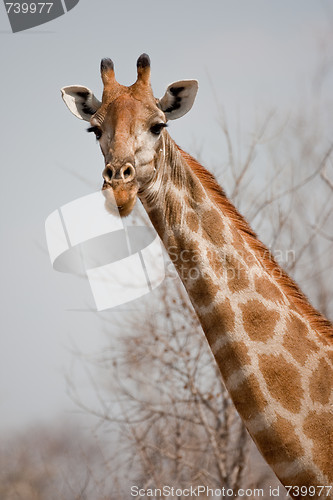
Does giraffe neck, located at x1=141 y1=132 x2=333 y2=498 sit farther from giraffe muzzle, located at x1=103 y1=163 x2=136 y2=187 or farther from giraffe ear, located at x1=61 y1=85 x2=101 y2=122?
giraffe ear, located at x1=61 y1=85 x2=101 y2=122

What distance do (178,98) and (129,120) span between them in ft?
2.50

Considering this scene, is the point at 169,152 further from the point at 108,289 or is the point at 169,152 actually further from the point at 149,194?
the point at 108,289

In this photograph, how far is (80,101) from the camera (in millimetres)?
6562

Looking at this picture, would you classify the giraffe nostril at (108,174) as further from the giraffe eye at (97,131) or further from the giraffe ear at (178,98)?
the giraffe ear at (178,98)

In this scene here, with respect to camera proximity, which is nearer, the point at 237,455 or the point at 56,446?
the point at 237,455

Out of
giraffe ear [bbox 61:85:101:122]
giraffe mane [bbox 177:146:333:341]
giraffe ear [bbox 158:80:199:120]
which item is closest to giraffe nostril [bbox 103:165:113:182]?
giraffe mane [bbox 177:146:333:341]

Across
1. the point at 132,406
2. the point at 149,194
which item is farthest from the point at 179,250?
the point at 132,406

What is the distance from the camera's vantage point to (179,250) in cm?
568

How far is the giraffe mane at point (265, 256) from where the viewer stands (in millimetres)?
5785

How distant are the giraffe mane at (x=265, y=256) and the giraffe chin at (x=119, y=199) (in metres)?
0.87

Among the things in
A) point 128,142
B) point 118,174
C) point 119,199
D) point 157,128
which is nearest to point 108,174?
point 118,174

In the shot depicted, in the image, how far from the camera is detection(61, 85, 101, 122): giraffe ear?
6477 millimetres

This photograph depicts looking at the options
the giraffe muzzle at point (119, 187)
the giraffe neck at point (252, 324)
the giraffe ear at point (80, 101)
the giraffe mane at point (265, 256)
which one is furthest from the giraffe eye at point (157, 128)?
the giraffe ear at point (80, 101)

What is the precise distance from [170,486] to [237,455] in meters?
1.06
